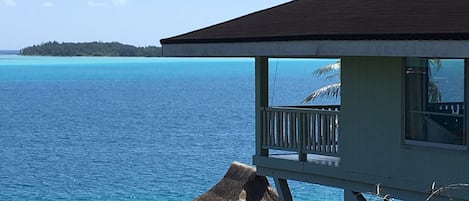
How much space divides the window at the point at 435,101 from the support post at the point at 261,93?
8.77ft

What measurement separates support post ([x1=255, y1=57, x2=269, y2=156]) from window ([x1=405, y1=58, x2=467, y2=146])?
267cm

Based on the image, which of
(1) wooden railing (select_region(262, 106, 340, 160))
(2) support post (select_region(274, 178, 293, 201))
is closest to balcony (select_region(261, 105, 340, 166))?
(1) wooden railing (select_region(262, 106, 340, 160))

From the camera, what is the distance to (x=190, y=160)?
44.7 metres

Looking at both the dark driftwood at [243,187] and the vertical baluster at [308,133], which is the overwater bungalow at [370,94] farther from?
the dark driftwood at [243,187]

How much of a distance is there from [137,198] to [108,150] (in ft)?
55.1

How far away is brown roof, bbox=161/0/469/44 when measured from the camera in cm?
1130

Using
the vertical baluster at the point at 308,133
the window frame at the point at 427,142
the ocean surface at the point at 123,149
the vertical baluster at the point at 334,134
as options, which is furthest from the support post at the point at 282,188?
the ocean surface at the point at 123,149

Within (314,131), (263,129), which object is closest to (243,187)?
(263,129)

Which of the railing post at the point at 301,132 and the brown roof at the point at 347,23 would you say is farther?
the railing post at the point at 301,132

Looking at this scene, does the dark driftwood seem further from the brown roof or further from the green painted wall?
the green painted wall

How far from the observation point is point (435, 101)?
12281 mm

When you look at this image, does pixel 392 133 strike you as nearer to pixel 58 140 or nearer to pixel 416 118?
pixel 416 118

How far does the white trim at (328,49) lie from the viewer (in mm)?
10773

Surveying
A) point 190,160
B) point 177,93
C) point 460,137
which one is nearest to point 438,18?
point 460,137
